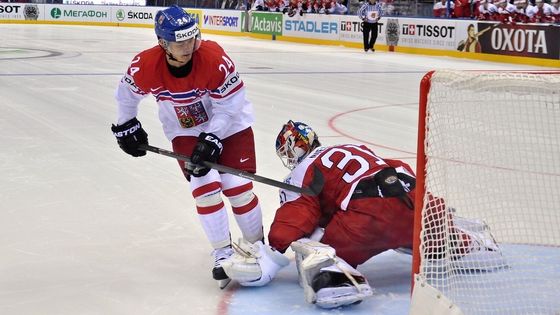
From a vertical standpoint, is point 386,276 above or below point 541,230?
below

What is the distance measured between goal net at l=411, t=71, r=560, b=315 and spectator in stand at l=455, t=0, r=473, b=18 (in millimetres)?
12424

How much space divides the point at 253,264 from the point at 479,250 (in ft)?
2.63

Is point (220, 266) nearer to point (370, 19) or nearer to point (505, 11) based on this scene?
point (505, 11)

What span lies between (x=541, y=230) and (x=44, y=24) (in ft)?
78.2

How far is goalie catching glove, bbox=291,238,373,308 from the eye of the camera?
9.28 ft

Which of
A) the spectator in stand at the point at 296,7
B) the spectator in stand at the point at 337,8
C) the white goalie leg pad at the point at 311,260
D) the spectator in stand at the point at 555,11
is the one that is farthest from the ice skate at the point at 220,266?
the spectator in stand at the point at 296,7

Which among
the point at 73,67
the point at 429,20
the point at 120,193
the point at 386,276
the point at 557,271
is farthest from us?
the point at 429,20

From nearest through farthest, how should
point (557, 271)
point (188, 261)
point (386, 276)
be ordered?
point (557, 271) → point (386, 276) → point (188, 261)

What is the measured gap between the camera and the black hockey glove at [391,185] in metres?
3.11

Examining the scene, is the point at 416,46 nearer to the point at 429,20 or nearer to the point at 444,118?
the point at 429,20

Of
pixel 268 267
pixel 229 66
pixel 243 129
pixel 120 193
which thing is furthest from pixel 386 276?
pixel 120 193

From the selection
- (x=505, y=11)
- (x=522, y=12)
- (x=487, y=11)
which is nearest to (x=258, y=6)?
(x=487, y=11)

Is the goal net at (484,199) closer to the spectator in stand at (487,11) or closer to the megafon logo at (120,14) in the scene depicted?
the spectator in stand at (487,11)

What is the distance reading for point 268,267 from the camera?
3.07 m
